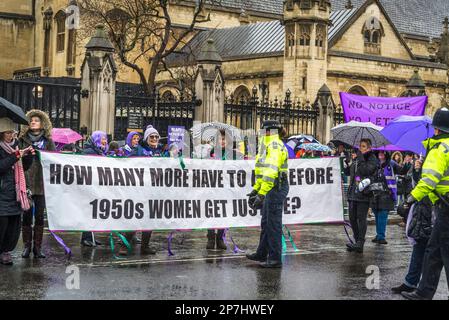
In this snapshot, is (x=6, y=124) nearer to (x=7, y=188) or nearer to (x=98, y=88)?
(x=7, y=188)

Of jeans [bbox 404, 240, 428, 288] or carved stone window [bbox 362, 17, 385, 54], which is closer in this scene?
jeans [bbox 404, 240, 428, 288]

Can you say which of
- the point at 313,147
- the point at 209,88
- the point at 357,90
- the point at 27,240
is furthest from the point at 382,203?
the point at 357,90

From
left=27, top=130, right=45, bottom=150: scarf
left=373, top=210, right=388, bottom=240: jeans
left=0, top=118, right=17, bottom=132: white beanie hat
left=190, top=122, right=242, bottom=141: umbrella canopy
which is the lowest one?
left=373, top=210, right=388, bottom=240: jeans

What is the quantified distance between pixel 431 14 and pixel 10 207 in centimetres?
5642

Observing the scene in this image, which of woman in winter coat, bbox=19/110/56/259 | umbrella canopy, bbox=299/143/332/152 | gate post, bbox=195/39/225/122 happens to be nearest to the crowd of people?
woman in winter coat, bbox=19/110/56/259

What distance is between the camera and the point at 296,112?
83.4 feet

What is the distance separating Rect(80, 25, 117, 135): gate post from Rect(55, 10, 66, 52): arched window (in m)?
28.9

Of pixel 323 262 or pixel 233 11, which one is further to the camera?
pixel 233 11

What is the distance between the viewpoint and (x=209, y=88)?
22672 millimetres

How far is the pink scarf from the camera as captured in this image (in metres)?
10.6

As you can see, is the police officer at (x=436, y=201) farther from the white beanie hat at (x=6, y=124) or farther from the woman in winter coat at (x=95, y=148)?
the woman in winter coat at (x=95, y=148)

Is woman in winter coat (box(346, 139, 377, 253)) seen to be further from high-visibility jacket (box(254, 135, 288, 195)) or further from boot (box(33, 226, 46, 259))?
boot (box(33, 226, 46, 259))
